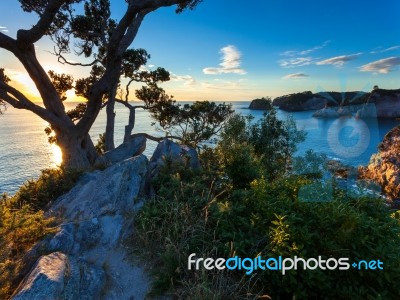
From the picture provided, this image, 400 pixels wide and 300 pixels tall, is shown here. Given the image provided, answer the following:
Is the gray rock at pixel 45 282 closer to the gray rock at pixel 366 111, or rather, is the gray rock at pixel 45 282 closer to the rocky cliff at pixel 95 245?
the rocky cliff at pixel 95 245

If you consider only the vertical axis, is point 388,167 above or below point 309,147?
above

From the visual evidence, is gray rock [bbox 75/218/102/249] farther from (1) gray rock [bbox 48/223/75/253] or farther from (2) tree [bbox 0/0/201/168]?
(2) tree [bbox 0/0/201/168]

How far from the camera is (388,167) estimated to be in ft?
79.9

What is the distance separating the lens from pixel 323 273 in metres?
3.67

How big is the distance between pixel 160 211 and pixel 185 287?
2303 millimetres

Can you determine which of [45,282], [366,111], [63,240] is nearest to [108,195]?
[63,240]

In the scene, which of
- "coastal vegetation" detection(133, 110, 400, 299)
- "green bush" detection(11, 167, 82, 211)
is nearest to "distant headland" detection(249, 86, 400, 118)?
"green bush" detection(11, 167, 82, 211)

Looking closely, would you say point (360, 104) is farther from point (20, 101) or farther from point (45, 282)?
point (45, 282)

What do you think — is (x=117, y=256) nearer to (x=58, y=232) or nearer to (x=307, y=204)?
(x=58, y=232)

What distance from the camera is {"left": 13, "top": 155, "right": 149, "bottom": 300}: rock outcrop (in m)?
4.27

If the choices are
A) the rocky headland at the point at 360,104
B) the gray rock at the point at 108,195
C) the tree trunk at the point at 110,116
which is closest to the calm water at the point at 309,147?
the rocky headland at the point at 360,104

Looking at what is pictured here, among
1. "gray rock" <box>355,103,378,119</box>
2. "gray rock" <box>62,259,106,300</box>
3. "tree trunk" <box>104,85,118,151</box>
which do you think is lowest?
"gray rock" <box>355,103,378,119</box>

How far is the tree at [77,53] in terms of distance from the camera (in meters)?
11.3

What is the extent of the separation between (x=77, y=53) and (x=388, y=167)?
29060 mm
